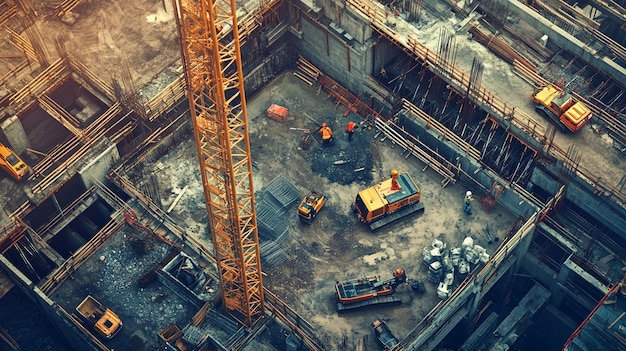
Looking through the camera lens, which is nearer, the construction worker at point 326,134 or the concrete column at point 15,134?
the concrete column at point 15,134

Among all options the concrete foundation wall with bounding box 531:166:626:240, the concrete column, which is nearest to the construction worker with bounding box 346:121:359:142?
the concrete foundation wall with bounding box 531:166:626:240

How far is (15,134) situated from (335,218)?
23893mm

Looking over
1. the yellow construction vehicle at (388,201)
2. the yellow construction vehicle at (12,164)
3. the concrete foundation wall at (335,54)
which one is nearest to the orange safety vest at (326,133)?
the concrete foundation wall at (335,54)

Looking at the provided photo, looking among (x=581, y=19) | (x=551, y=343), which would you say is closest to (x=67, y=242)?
(x=551, y=343)

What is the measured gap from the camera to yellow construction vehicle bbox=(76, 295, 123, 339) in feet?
214

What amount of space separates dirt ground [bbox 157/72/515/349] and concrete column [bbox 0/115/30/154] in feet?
34.2

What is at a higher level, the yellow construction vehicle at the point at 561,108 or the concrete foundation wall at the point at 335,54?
the yellow construction vehicle at the point at 561,108

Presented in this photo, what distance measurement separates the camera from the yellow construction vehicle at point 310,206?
7000cm

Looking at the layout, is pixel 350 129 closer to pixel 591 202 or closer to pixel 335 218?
pixel 335 218

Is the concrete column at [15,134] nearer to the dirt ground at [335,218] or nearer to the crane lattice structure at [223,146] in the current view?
the dirt ground at [335,218]

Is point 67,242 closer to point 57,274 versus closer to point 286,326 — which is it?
point 57,274

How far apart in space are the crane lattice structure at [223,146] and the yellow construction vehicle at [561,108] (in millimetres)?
22971

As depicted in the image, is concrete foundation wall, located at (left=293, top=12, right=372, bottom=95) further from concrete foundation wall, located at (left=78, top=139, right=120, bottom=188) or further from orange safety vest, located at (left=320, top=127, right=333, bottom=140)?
concrete foundation wall, located at (left=78, top=139, right=120, bottom=188)

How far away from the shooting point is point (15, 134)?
7431cm
